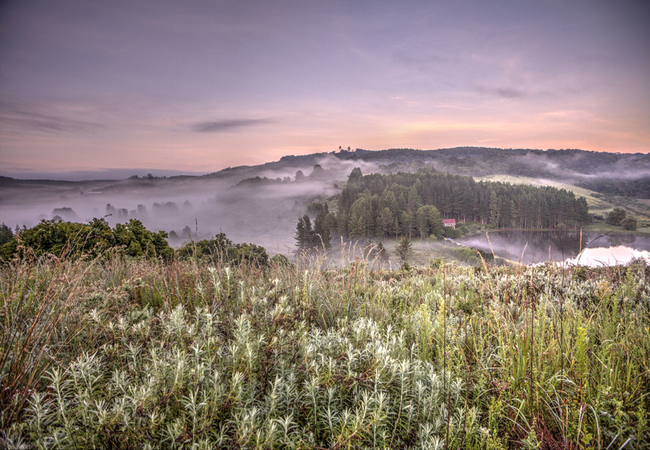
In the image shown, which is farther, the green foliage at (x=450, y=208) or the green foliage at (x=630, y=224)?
the green foliage at (x=450, y=208)

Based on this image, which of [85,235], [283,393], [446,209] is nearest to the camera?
[283,393]

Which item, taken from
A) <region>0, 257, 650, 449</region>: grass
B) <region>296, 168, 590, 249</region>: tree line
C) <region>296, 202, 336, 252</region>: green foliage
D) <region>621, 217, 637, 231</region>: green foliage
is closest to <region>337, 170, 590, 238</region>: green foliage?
<region>296, 168, 590, 249</region>: tree line

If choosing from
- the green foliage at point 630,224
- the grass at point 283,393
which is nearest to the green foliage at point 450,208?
the green foliage at point 630,224

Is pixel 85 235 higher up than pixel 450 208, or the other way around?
pixel 85 235

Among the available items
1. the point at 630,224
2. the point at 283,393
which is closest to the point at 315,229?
the point at 283,393

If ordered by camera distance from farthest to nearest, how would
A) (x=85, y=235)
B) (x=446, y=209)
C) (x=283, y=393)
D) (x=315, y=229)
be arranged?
(x=446, y=209) < (x=315, y=229) < (x=85, y=235) < (x=283, y=393)

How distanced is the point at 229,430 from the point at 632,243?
15219cm

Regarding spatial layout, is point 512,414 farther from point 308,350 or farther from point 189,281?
point 189,281

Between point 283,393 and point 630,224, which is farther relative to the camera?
point 630,224

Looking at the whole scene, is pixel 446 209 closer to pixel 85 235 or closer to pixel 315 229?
pixel 315 229

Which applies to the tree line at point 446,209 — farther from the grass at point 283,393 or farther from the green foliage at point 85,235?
the grass at point 283,393

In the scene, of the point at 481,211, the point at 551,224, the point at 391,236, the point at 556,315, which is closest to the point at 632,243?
the point at 551,224

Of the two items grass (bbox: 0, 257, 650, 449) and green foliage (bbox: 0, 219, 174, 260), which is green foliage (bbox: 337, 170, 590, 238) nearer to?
green foliage (bbox: 0, 219, 174, 260)

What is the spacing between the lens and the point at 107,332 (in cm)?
272
